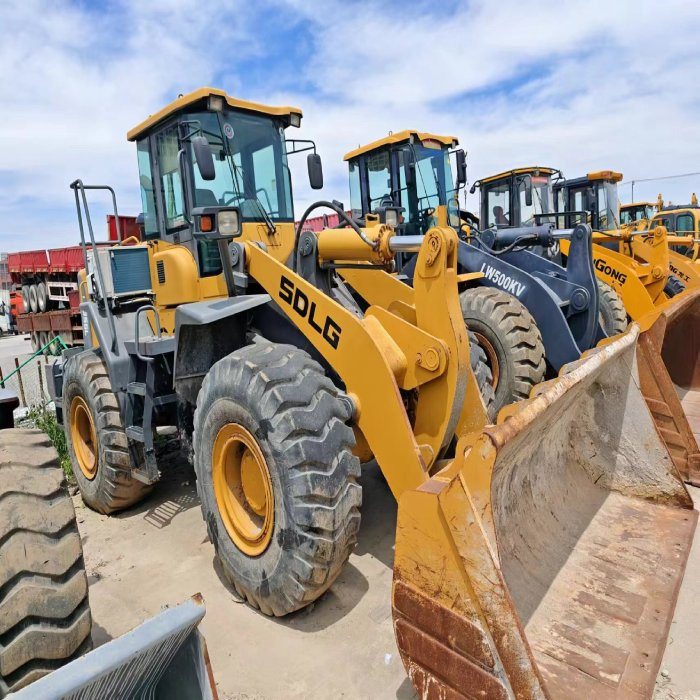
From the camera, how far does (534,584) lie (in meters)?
2.62

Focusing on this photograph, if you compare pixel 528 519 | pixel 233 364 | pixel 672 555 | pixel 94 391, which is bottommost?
pixel 672 555

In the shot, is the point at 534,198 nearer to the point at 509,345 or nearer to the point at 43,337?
the point at 509,345

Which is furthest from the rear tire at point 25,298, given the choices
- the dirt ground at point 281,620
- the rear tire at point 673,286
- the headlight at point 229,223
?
the rear tire at point 673,286

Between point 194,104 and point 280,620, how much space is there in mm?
3412

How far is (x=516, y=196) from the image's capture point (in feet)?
30.9

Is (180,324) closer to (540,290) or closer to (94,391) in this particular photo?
(94,391)

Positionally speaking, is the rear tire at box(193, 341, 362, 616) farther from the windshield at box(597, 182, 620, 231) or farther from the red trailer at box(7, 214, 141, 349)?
the red trailer at box(7, 214, 141, 349)

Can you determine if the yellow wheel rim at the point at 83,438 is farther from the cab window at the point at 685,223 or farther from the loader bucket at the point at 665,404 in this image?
the cab window at the point at 685,223

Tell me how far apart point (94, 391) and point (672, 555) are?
3.95 metres

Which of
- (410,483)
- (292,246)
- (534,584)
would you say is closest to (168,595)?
(410,483)

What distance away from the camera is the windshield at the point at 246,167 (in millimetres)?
4051

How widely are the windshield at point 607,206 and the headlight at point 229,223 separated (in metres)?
10.00

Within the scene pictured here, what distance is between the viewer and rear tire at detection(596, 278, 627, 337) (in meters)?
7.07

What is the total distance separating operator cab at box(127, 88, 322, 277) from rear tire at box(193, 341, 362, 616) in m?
1.37
